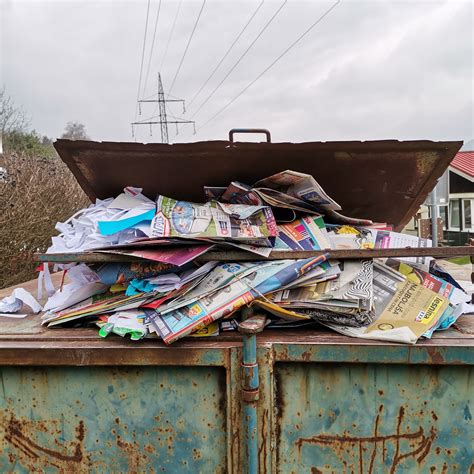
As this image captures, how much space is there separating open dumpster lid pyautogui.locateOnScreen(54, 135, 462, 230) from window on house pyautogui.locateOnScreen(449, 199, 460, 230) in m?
17.3

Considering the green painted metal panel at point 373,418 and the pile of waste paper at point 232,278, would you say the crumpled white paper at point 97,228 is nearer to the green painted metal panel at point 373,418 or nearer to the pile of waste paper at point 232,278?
the pile of waste paper at point 232,278

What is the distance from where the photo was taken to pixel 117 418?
1.32 metres

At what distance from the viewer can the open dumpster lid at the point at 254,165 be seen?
5.13 ft

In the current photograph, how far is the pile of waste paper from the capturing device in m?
1.37

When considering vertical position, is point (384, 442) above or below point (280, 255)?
below

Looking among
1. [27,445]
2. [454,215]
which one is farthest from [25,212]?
[454,215]

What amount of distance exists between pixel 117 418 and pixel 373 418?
0.84m

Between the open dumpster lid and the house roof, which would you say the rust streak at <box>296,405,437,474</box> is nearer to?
the open dumpster lid

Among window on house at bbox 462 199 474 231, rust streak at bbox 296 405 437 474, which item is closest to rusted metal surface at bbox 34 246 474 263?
rust streak at bbox 296 405 437 474

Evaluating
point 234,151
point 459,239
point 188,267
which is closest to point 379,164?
point 234,151

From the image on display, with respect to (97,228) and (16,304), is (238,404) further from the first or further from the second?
(16,304)

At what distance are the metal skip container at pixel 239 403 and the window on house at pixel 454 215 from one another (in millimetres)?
17804

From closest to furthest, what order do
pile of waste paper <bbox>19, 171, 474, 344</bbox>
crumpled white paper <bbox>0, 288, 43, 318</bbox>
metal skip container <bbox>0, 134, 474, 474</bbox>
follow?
metal skip container <bbox>0, 134, 474, 474</bbox>, pile of waste paper <bbox>19, 171, 474, 344</bbox>, crumpled white paper <bbox>0, 288, 43, 318</bbox>

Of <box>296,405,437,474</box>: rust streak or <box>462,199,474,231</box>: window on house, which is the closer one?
<box>296,405,437,474</box>: rust streak
